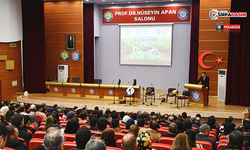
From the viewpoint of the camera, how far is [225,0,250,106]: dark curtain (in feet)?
30.1

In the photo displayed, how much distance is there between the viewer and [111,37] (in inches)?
520

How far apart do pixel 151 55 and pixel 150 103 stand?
381 cm

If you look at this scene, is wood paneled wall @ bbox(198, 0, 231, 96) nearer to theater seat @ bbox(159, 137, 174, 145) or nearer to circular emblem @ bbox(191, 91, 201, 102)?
circular emblem @ bbox(191, 91, 201, 102)

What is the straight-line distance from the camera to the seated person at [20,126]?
11.5 ft

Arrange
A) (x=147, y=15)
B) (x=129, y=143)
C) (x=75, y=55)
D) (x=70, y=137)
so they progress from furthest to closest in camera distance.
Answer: (x=75, y=55)
(x=147, y=15)
(x=70, y=137)
(x=129, y=143)

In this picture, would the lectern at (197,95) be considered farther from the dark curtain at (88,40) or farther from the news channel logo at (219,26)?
the dark curtain at (88,40)

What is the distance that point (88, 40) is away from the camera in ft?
42.0

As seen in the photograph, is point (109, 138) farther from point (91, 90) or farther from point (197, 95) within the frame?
point (91, 90)

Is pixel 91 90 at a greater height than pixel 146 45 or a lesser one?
lesser

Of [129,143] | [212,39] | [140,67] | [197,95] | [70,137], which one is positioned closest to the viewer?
[129,143]

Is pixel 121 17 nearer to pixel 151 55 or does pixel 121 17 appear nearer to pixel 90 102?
pixel 151 55

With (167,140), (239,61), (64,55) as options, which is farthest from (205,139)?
(64,55)

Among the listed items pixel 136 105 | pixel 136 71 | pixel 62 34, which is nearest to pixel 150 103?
pixel 136 105

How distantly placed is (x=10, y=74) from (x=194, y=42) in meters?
9.19
